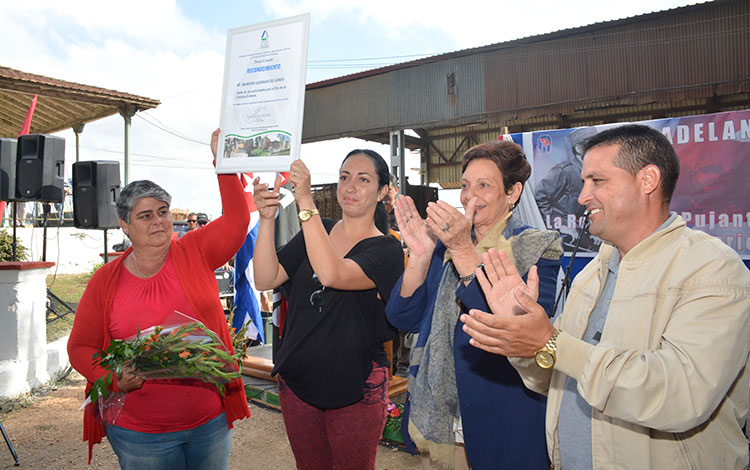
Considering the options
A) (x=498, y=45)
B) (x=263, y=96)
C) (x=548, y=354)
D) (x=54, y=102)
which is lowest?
(x=548, y=354)

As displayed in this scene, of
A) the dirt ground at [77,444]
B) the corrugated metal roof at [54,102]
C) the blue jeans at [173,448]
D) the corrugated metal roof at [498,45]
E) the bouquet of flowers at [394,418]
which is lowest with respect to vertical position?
the dirt ground at [77,444]

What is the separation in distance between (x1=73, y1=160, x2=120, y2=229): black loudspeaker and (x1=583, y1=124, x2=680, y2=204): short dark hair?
205 inches

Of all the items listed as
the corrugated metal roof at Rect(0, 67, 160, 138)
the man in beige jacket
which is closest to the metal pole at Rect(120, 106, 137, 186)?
the corrugated metal roof at Rect(0, 67, 160, 138)

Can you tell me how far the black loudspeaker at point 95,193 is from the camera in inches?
211

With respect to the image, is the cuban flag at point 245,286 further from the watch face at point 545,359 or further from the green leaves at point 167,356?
the watch face at point 545,359

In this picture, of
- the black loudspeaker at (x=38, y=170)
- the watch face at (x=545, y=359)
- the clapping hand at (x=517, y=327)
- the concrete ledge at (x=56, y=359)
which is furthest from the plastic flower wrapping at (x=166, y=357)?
the concrete ledge at (x=56, y=359)

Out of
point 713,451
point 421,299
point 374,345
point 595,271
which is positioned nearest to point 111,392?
point 374,345

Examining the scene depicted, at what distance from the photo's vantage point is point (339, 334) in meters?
2.12

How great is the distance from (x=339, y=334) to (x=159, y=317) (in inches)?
→ 33.3

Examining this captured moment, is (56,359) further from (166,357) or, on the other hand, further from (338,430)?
(338,430)

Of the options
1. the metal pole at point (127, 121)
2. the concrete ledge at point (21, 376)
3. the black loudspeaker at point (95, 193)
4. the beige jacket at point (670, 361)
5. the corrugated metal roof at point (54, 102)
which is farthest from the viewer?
the metal pole at point (127, 121)

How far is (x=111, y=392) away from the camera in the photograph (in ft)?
6.98

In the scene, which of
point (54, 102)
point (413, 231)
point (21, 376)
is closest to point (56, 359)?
point (21, 376)

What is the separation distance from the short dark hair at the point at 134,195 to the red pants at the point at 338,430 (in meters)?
1.13
